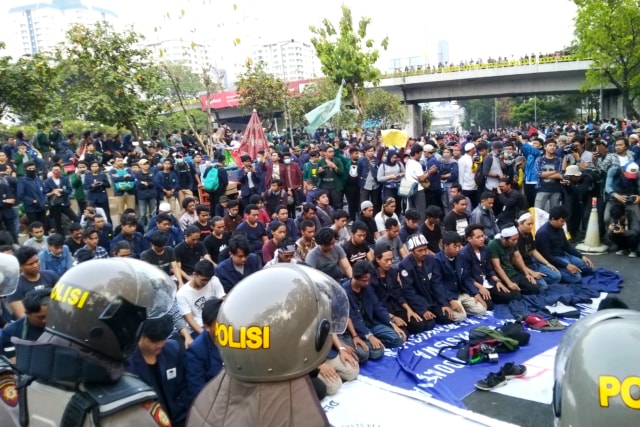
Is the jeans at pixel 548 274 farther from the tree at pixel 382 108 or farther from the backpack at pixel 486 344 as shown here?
the tree at pixel 382 108

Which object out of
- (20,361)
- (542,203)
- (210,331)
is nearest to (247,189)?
(542,203)

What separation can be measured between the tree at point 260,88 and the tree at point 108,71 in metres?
9.90

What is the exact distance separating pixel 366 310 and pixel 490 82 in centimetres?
3419

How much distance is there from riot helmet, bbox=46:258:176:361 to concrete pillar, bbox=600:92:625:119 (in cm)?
3911

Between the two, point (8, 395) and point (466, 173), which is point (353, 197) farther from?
point (8, 395)

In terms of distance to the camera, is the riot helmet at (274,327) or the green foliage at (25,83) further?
the green foliage at (25,83)

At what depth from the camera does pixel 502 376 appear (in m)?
4.60

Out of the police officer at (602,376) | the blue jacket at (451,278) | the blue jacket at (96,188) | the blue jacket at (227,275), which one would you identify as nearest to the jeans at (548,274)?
the blue jacket at (451,278)

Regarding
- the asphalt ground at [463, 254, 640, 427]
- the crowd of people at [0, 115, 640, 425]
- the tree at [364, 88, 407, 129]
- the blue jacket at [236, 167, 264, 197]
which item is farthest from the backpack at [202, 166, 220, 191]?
the tree at [364, 88, 407, 129]

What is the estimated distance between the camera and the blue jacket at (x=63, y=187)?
10.1 m

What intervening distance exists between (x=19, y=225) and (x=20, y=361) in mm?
9738

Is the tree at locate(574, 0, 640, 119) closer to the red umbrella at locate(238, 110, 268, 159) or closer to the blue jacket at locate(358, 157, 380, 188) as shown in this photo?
the red umbrella at locate(238, 110, 268, 159)

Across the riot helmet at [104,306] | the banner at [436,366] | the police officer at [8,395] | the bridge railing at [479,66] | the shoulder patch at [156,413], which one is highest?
the bridge railing at [479,66]

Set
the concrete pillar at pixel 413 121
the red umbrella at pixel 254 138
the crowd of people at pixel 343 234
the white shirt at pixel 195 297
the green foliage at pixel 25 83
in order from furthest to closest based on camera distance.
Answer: the concrete pillar at pixel 413 121 → the red umbrella at pixel 254 138 → the green foliage at pixel 25 83 → the white shirt at pixel 195 297 → the crowd of people at pixel 343 234
